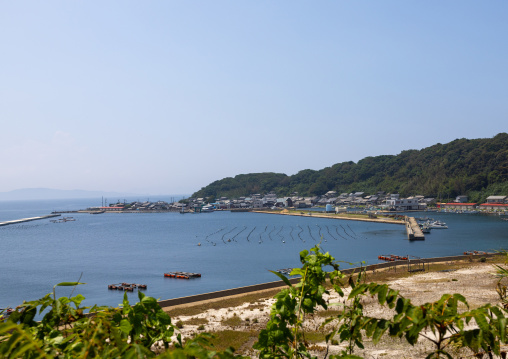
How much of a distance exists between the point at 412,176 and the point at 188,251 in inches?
3565

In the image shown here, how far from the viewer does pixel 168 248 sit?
5300cm

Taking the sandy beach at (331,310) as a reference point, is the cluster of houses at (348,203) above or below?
above

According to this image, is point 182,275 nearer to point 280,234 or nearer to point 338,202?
point 280,234

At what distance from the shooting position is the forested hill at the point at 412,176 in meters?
101

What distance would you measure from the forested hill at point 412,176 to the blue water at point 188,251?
25714 millimetres

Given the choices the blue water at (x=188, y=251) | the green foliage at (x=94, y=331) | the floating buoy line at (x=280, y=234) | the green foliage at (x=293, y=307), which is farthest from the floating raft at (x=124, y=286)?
the green foliage at (x=293, y=307)

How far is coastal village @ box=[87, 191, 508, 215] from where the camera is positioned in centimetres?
9056

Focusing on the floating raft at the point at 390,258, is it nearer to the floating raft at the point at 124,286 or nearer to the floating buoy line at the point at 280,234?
the floating buoy line at the point at 280,234

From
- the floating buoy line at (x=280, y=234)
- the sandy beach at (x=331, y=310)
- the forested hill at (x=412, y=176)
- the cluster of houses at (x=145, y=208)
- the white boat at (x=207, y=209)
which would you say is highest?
the forested hill at (x=412, y=176)

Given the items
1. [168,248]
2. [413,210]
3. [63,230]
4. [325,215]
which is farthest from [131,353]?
[413,210]

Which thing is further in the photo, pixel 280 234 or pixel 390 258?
pixel 280 234

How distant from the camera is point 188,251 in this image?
50.8 meters

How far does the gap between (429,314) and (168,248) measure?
53.3 meters

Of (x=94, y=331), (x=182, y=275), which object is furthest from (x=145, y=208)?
(x=94, y=331)
